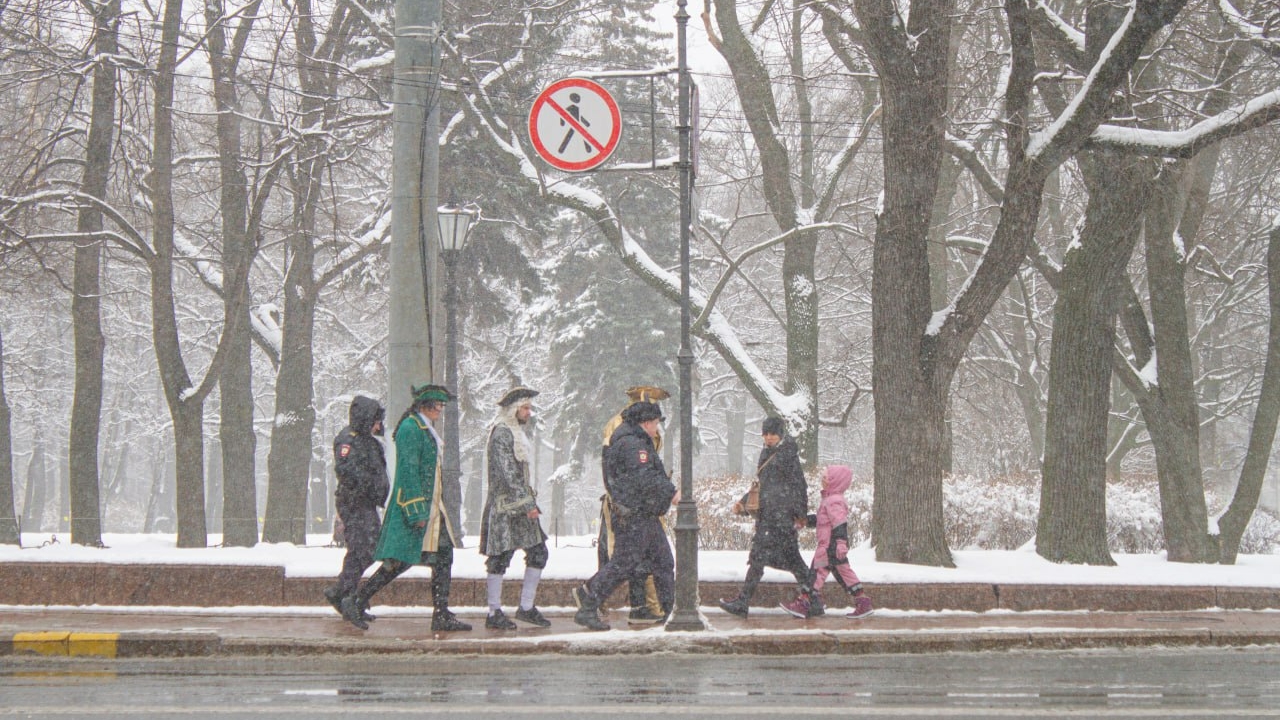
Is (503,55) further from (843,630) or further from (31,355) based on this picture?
(31,355)

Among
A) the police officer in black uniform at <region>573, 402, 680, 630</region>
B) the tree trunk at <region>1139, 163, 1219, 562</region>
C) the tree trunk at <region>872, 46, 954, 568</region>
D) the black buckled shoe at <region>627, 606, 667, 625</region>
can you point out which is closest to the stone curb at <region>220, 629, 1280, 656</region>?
the police officer in black uniform at <region>573, 402, 680, 630</region>

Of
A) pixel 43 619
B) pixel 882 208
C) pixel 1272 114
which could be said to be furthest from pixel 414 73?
pixel 1272 114

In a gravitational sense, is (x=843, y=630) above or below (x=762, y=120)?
below

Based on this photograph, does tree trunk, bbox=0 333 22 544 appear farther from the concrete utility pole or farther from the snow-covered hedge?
the concrete utility pole

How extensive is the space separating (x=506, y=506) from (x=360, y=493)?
3.95 ft

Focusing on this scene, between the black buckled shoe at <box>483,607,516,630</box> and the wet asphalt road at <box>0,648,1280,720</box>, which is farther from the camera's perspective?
the black buckled shoe at <box>483,607,516,630</box>

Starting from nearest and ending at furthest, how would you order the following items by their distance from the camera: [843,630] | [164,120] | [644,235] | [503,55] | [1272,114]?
[843,630] < [1272,114] < [164,120] < [503,55] < [644,235]

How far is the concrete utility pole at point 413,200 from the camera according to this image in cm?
1127

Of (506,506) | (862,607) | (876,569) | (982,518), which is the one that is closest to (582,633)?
(506,506)

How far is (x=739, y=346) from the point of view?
18.1m

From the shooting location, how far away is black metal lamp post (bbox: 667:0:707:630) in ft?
32.0

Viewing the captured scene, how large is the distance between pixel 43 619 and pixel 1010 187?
31.8ft

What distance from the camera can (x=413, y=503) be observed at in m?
9.30

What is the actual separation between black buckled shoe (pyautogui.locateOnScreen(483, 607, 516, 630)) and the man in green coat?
23 cm
